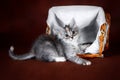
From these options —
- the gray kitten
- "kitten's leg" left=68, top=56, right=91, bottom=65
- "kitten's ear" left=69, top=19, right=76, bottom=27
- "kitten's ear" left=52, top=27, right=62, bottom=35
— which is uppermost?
"kitten's ear" left=69, top=19, right=76, bottom=27

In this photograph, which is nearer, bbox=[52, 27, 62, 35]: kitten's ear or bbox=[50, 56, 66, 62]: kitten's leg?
bbox=[50, 56, 66, 62]: kitten's leg

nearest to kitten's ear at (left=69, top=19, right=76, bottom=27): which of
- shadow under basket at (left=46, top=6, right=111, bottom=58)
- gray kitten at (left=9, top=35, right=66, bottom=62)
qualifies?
shadow under basket at (left=46, top=6, right=111, bottom=58)

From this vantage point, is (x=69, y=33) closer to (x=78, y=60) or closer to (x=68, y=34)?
(x=68, y=34)

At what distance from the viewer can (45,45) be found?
1.63 m

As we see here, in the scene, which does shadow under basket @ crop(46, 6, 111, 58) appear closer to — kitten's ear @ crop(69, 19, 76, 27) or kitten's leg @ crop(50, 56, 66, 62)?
kitten's ear @ crop(69, 19, 76, 27)

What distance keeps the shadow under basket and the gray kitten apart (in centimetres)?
13

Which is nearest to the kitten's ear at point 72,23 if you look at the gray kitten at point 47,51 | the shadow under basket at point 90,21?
the shadow under basket at point 90,21

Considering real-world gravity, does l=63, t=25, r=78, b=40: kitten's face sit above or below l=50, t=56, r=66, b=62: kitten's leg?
above

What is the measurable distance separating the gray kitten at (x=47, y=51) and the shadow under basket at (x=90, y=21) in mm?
129

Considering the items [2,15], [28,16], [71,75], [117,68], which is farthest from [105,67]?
[2,15]

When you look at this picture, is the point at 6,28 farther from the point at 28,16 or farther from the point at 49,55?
the point at 49,55

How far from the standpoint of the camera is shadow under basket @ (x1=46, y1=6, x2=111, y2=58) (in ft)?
5.65

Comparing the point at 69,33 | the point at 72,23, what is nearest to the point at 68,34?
the point at 69,33

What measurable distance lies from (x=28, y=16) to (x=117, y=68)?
762 mm
